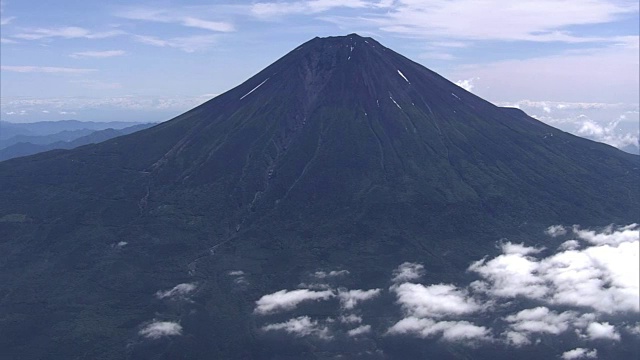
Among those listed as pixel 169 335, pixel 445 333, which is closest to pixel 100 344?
pixel 169 335

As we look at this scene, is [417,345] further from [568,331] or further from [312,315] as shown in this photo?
[568,331]

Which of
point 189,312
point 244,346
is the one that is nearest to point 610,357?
point 244,346

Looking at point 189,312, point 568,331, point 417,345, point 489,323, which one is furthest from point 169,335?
point 568,331

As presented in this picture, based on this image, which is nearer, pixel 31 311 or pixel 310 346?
pixel 310 346

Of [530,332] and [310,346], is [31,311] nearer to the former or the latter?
[310,346]

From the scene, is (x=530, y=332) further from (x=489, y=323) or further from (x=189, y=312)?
(x=189, y=312)

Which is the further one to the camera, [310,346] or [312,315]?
[312,315]

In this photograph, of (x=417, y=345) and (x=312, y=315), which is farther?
(x=312, y=315)
